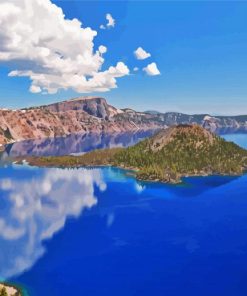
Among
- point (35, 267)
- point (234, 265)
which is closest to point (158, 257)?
point (234, 265)

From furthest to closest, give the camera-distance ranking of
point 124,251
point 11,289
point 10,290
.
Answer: point 124,251 → point 11,289 → point 10,290

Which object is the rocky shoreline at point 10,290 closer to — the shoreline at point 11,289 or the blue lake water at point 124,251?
the shoreline at point 11,289

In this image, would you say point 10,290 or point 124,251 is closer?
point 10,290

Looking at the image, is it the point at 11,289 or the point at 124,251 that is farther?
the point at 124,251

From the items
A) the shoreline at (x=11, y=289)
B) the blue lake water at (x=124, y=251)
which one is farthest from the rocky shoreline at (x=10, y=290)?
the blue lake water at (x=124, y=251)

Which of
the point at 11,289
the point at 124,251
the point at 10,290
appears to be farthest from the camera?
the point at 124,251

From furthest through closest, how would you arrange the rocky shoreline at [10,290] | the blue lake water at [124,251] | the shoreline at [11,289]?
the blue lake water at [124,251] < the shoreline at [11,289] < the rocky shoreline at [10,290]

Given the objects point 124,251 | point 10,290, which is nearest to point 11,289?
point 10,290

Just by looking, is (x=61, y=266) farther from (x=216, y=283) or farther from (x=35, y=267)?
(x=216, y=283)

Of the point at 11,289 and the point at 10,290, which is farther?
the point at 11,289

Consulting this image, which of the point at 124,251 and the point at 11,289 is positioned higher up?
the point at 11,289

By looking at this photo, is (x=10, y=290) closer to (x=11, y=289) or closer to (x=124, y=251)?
(x=11, y=289)
